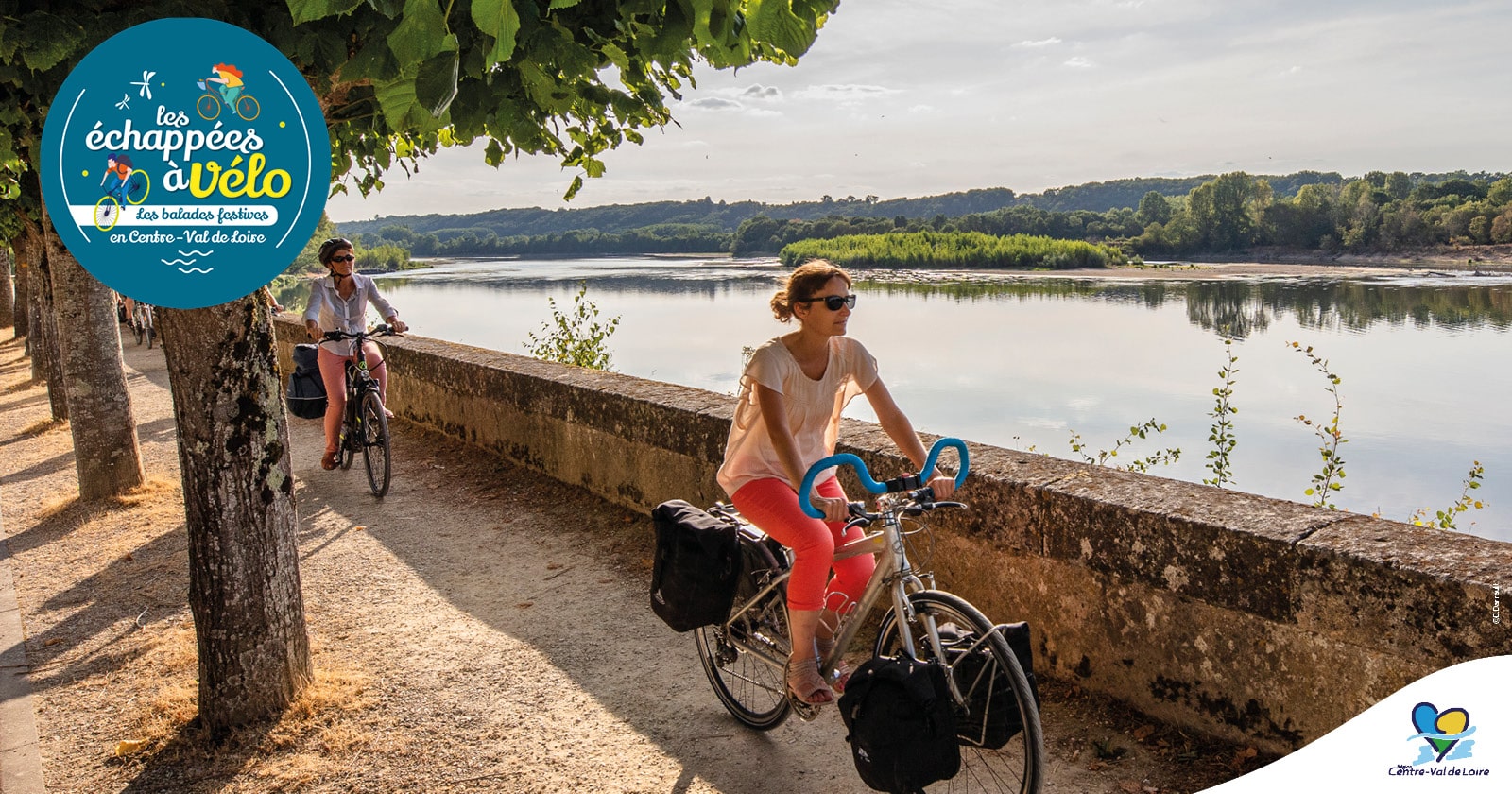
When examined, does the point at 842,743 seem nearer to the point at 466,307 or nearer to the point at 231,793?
the point at 231,793

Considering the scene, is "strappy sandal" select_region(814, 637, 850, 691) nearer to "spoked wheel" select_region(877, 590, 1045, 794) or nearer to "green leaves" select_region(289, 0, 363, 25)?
"spoked wheel" select_region(877, 590, 1045, 794)

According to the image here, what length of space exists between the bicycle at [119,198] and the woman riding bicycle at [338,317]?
3895mm

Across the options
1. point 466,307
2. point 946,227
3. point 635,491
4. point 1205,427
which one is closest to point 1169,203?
point 946,227

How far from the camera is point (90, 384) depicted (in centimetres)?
693

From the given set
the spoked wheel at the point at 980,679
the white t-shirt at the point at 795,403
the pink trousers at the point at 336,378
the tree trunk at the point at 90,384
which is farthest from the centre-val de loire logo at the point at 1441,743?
the tree trunk at the point at 90,384

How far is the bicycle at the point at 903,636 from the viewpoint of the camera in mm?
2635

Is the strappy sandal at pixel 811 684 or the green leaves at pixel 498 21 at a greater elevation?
the green leaves at pixel 498 21

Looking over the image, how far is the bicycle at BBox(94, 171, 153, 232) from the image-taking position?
312cm

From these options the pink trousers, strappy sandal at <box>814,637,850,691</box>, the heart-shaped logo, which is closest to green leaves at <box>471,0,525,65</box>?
strappy sandal at <box>814,637,850,691</box>

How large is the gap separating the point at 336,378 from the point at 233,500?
386cm

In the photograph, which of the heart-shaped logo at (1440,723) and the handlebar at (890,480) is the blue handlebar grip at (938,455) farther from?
the heart-shaped logo at (1440,723)

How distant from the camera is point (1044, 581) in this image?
11.7 feet

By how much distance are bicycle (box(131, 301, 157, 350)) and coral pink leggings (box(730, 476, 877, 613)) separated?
18.9 meters

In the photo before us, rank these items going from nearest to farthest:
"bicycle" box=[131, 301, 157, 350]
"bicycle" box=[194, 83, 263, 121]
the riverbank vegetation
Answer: "bicycle" box=[194, 83, 263, 121] < "bicycle" box=[131, 301, 157, 350] < the riverbank vegetation
